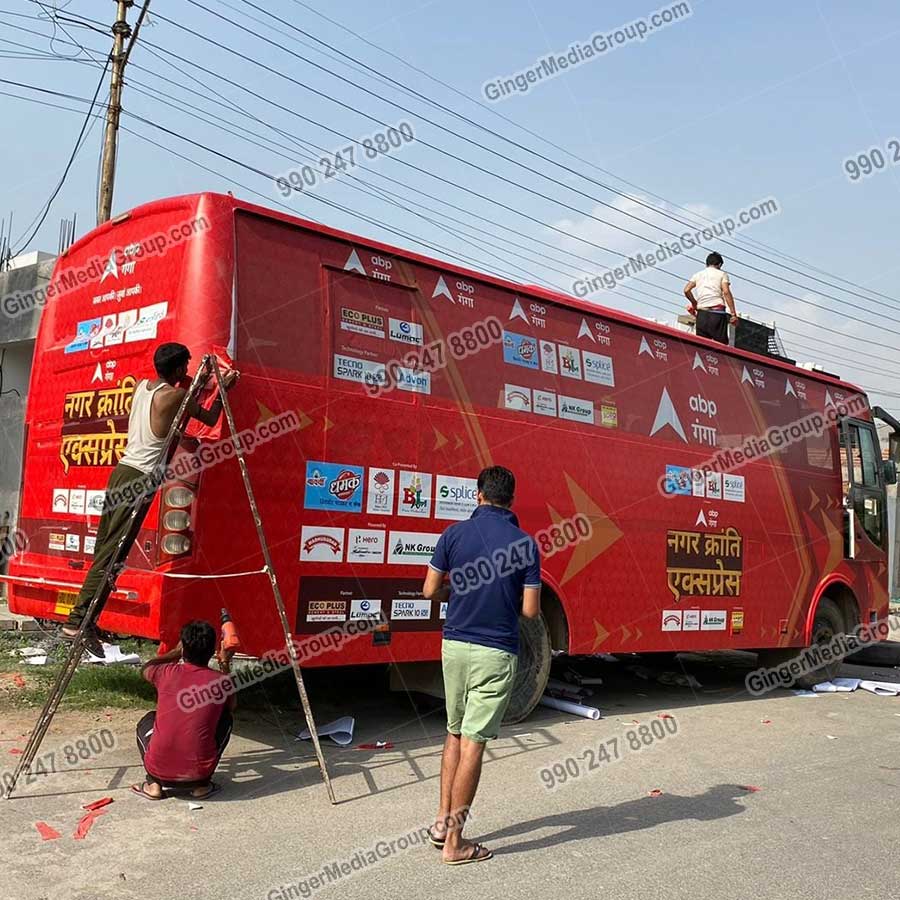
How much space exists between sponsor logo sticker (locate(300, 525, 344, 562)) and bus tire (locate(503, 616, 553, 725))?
1.90m

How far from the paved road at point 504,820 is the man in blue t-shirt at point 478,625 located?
415 millimetres

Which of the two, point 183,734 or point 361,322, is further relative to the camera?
point 361,322

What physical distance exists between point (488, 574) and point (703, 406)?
5.34 metres

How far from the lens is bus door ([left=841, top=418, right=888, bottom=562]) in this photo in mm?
10734

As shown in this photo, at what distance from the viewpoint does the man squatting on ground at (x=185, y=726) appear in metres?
4.99

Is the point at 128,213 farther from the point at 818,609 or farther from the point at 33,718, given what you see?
the point at 818,609

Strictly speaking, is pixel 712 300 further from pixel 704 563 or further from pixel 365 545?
pixel 365 545

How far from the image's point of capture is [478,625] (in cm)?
454

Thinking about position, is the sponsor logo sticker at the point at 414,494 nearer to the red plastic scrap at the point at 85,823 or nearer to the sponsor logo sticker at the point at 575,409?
the sponsor logo sticker at the point at 575,409

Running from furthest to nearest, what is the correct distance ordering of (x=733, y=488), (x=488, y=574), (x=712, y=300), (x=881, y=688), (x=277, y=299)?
(x=712, y=300)
(x=881, y=688)
(x=733, y=488)
(x=277, y=299)
(x=488, y=574)

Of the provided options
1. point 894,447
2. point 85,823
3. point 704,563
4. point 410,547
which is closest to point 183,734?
point 85,823

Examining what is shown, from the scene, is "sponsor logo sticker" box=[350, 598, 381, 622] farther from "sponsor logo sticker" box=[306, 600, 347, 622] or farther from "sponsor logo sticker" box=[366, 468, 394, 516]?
"sponsor logo sticker" box=[366, 468, 394, 516]

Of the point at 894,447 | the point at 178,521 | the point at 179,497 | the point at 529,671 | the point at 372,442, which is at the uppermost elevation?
the point at 894,447

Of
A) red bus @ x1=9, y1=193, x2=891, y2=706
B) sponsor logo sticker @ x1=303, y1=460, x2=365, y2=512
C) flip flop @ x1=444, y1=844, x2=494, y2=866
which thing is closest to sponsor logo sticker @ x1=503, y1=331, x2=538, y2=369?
red bus @ x1=9, y1=193, x2=891, y2=706
